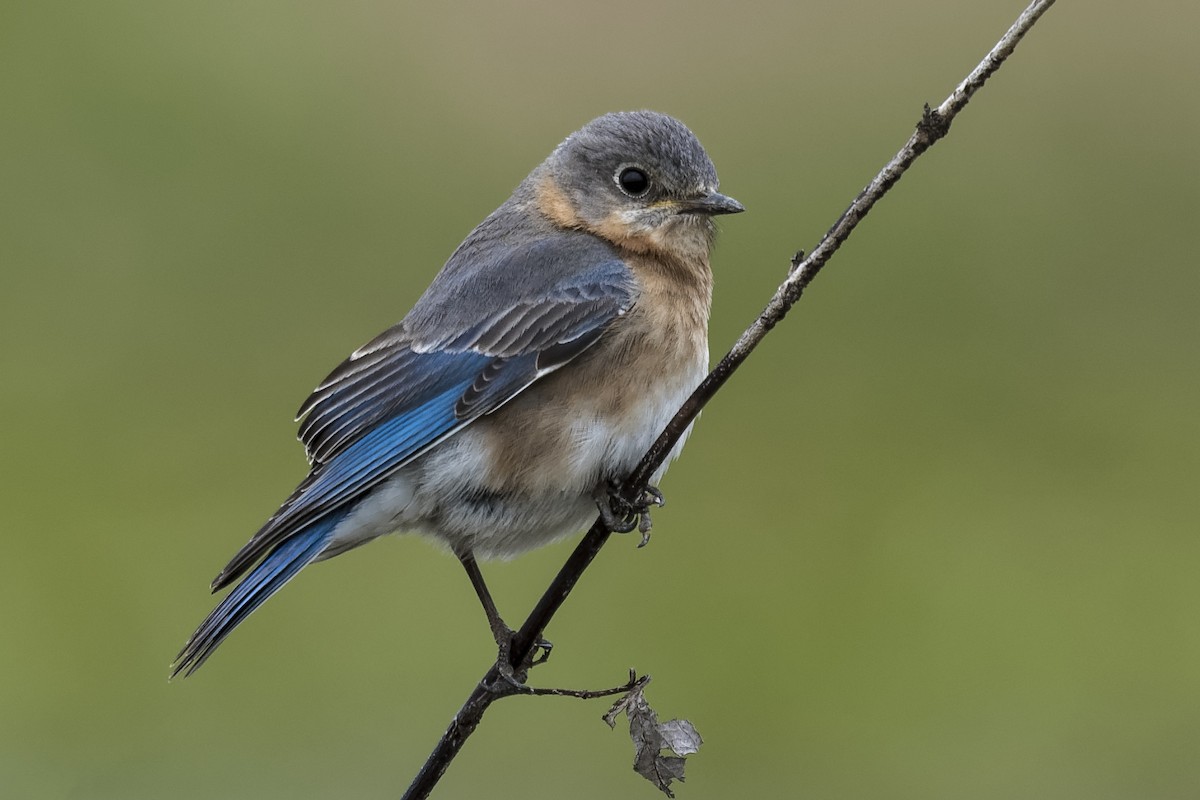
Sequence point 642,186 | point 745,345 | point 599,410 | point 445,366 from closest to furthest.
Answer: point 745,345 → point 599,410 → point 445,366 → point 642,186

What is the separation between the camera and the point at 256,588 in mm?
4367

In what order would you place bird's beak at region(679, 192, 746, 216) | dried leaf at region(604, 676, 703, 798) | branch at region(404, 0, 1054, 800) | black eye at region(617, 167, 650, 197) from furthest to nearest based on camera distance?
black eye at region(617, 167, 650, 197)
bird's beak at region(679, 192, 746, 216)
dried leaf at region(604, 676, 703, 798)
branch at region(404, 0, 1054, 800)

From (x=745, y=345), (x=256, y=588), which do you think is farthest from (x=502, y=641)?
(x=745, y=345)

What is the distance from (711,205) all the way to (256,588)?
174 centimetres

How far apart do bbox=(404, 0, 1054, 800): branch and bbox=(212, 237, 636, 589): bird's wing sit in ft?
2.51

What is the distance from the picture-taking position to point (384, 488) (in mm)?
4680

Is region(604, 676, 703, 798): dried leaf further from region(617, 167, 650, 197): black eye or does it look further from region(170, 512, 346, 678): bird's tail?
region(617, 167, 650, 197): black eye

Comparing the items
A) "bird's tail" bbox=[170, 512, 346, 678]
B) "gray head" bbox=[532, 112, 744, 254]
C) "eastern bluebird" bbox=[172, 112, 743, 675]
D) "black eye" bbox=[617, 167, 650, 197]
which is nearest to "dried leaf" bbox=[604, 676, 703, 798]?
"eastern bluebird" bbox=[172, 112, 743, 675]

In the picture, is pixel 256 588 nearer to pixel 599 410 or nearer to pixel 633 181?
pixel 599 410

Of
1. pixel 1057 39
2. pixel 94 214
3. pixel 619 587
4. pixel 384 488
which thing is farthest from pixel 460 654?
pixel 1057 39

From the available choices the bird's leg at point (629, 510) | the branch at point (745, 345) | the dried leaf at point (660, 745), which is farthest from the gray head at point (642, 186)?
the dried leaf at point (660, 745)

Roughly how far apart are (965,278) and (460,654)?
3.86 meters

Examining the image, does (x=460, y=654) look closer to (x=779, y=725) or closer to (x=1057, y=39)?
(x=779, y=725)

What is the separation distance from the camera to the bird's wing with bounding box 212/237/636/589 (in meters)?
4.66
